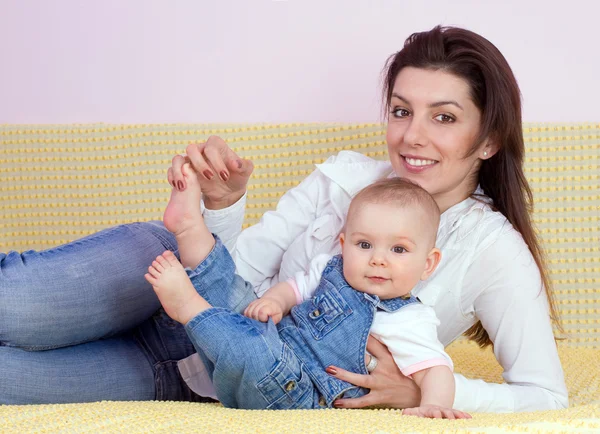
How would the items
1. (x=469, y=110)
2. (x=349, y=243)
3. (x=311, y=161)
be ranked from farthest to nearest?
(x=311, y=161), (x=469, y=110), (x=349, y=243)

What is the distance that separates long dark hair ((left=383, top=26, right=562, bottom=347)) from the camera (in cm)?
149

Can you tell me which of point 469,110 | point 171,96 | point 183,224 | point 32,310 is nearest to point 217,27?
point 171,96

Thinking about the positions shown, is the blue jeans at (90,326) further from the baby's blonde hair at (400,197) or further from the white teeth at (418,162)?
the white teeth at (418,162)

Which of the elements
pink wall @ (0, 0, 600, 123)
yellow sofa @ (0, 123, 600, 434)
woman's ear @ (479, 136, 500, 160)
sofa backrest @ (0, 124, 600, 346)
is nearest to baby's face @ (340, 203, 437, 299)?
woman's ear @ (479, 136, 500, 160)

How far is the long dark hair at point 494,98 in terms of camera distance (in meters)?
1.49

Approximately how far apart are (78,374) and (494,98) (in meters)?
0.90

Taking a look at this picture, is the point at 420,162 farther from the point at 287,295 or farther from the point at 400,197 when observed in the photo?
the point at 287,295

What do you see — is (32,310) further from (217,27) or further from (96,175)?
(217,27)

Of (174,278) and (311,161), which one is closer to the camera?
(174,278)

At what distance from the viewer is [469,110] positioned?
1498 mm

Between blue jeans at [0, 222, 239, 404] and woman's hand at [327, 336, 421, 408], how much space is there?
33 centimetres

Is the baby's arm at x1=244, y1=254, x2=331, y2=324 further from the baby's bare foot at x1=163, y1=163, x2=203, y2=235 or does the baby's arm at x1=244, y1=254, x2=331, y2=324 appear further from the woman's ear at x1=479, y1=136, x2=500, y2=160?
the woman's ear at x1=479, y1=136, x2=500, y2=160

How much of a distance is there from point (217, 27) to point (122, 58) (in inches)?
11.1

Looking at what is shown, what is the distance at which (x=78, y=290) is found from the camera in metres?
1.24
